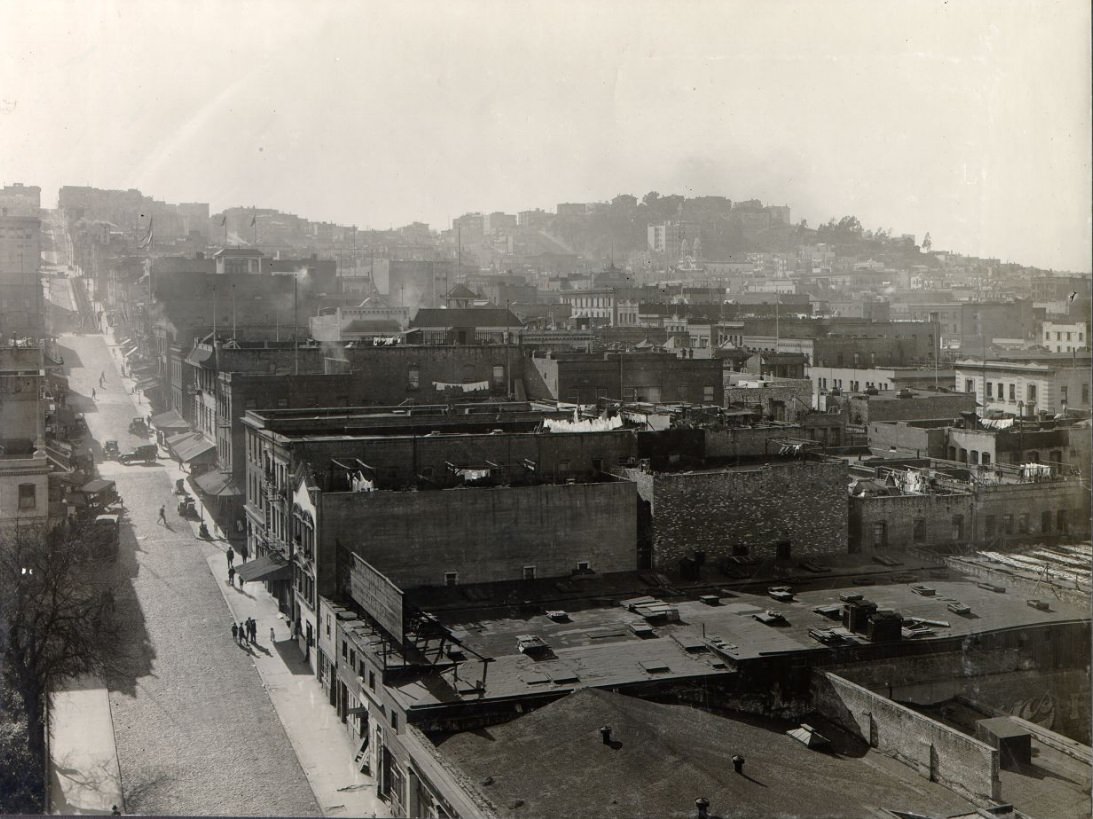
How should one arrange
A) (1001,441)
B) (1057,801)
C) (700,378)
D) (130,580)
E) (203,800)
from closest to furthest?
(1057,801)
(203,800)
(130,580)
(1001,441)
(700,378)

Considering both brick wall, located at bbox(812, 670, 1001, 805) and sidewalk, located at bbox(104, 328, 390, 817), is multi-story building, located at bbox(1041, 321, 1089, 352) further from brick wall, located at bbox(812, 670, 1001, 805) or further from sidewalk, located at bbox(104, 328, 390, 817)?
sidewalk, located at bbox(104, 328, 390, 817)

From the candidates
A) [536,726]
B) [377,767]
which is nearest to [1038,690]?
[536,726]

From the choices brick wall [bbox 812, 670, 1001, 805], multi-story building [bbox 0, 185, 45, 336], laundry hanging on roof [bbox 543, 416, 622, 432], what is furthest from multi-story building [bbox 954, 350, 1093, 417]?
multi-story building [bbox 0, 185, 45, 336]

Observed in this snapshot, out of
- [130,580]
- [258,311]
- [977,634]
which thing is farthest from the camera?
[258,311]

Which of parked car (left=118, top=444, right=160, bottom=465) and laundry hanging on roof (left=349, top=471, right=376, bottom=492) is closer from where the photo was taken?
laundry hanging on roof (left=349, top=471, right=376, bottom=492)

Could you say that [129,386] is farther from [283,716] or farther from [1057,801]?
[1057,801]
